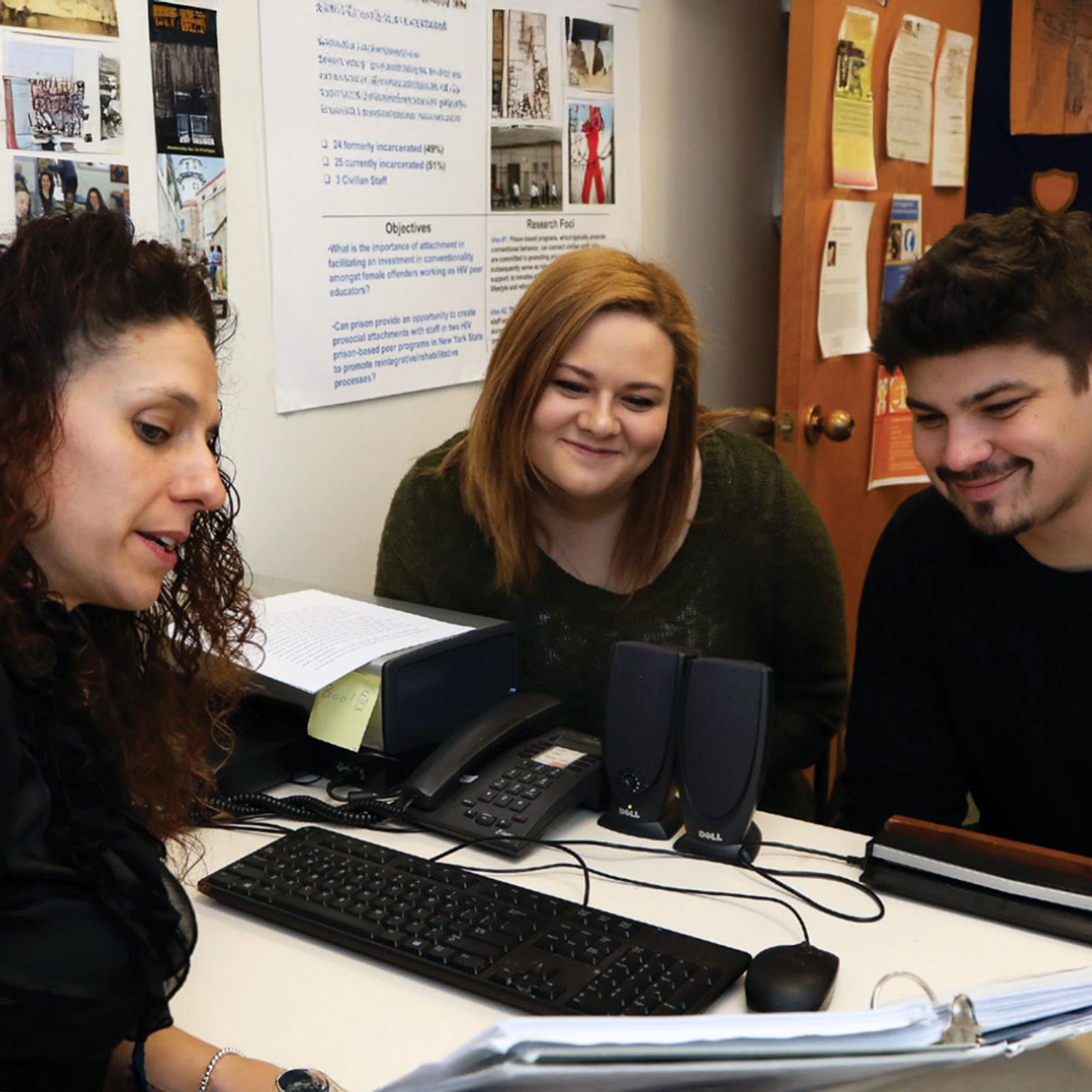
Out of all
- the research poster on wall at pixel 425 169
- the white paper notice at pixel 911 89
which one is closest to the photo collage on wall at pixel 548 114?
the research poster on wall at pixel 425 169

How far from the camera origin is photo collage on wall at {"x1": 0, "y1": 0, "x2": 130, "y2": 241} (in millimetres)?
1431

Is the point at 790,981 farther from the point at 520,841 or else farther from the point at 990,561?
the point at 990,561

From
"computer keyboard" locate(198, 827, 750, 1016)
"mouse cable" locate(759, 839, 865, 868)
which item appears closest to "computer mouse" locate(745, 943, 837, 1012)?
"computer keyboard" locate(198, 827, 750, 1016)

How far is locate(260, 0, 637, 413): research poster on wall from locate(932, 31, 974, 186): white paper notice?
2.87ft

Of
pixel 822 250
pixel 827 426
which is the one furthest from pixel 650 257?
pixel 827 426

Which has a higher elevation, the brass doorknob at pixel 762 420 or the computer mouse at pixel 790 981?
the brass doorknob at pixel 762 420

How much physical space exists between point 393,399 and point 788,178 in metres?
0.96

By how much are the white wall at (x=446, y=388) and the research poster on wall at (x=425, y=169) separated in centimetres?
3

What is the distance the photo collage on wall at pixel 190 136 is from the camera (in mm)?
1575

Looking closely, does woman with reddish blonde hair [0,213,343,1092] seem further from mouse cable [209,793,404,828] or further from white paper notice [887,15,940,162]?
white paper notice [887,15,940,162]

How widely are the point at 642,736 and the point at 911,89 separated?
78.8 inches

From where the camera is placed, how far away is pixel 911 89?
8.96ft

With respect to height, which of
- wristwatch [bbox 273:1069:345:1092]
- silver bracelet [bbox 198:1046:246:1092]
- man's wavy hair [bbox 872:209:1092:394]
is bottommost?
silver bracelet [bbox 198:1046:246:1092]

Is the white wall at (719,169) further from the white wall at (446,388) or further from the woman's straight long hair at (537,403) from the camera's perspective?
the woman's straight long hair at (537,403)
